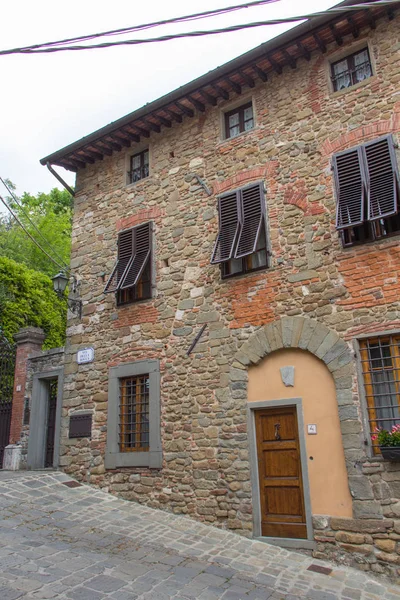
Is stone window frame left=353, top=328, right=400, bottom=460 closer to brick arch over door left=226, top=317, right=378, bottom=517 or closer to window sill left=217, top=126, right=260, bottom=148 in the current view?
brick arch over door left=226, top=317, right=378, bottom=517

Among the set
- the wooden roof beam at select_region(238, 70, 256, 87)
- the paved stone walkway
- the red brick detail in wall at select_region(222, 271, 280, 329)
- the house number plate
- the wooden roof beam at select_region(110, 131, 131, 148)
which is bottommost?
the paved stone walkway

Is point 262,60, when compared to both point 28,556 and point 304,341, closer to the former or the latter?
point 304,341

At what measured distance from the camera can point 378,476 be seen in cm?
570

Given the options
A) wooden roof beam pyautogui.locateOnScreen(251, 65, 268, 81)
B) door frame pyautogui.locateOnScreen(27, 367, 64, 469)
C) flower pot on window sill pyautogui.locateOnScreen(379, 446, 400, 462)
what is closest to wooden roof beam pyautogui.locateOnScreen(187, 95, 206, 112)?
wooden roof beam pyautogui.locateOnScreen(251, 65, 268, 81)

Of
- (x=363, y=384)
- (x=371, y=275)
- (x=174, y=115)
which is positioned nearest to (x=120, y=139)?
(x=174, y=115)

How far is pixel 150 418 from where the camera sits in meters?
7.88

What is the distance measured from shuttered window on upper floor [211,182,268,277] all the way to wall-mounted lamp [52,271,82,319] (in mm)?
3375

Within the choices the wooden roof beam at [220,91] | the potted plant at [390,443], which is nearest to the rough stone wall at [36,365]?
the wooden roof beam at [220,91]

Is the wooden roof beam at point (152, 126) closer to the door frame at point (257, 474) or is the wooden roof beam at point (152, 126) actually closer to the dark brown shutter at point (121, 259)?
the dark brown shutter at point (121, 259)

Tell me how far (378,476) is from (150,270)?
523 cm

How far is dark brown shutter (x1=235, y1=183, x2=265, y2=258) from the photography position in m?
7.41

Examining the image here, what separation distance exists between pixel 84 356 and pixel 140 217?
3.04 metres

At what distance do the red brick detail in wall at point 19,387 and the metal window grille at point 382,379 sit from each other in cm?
746

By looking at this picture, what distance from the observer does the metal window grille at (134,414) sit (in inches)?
317
